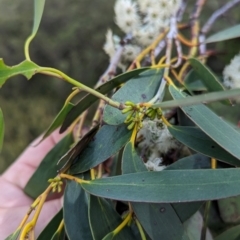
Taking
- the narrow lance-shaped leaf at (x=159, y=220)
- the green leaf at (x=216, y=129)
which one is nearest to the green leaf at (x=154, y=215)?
the narrow lance-shaped leaf at (x=159, y=220)

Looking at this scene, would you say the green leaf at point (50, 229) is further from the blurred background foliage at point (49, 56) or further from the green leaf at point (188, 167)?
the blurred background foliage at point (49, 56)

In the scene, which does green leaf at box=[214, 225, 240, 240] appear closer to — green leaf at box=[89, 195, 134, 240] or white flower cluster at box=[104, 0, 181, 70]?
green leaf at box=[89, 195, 134, 240]

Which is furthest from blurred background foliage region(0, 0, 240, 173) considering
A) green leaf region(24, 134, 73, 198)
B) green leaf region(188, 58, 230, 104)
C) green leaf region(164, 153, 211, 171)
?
green leaf region(164, 153, 211, 171)

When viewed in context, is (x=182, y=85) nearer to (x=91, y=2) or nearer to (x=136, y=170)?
(x=136, y=170)

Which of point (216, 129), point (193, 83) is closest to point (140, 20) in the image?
point (193, 83)

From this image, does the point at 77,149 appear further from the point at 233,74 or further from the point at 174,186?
the point at 233,74

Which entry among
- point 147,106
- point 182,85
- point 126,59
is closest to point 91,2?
point 126,59
